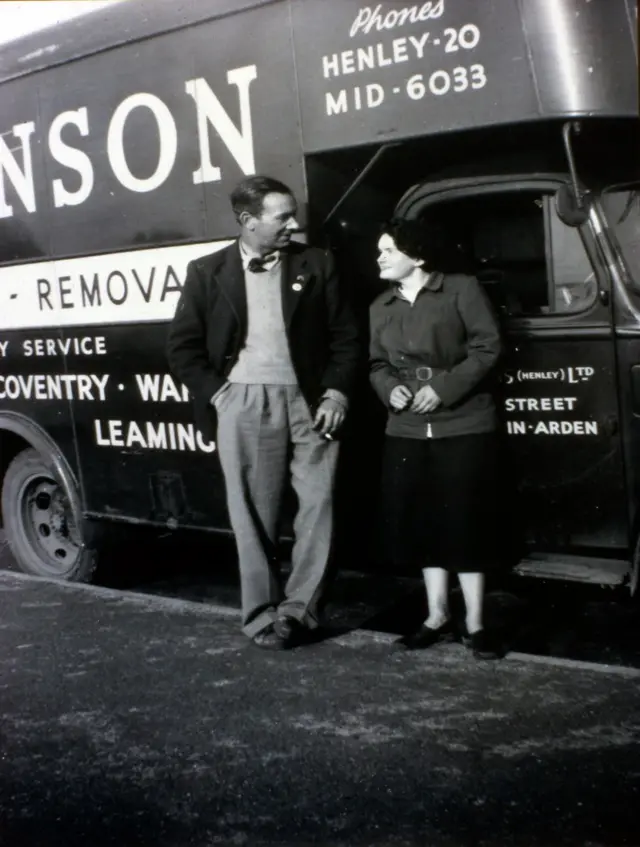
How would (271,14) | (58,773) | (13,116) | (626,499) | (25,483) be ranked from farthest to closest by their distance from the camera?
(25,483) → (13,116) → (271,14) → (626,499) → (58,773)

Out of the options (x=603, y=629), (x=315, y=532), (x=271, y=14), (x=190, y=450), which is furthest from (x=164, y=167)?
(x=603, y=629)

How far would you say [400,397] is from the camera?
15.5ft

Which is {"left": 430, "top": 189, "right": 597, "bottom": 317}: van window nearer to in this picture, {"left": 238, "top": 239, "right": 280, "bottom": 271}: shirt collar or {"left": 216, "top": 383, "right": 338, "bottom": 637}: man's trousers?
{"left": 238, "top": 239, "right": 280, "bottom": 271}: shirt collar

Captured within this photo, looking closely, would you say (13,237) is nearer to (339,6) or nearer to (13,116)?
(13,116)

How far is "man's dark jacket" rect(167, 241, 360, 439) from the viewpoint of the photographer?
4918mm

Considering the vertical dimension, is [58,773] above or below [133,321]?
below

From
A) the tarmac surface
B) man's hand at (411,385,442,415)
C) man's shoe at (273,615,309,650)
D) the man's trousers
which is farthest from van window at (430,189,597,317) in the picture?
man's shoe at (273,615,309,650)

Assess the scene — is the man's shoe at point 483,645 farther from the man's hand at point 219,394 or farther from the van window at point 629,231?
the van window at point 629,231

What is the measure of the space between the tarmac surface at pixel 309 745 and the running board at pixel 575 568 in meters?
0.37

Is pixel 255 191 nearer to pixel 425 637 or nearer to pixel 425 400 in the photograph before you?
pixel 425 400

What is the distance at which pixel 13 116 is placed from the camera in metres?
6.27

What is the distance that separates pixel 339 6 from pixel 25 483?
3498 millimetres

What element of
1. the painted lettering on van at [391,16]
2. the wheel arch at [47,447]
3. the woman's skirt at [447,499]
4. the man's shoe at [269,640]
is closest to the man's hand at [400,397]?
the woman's skirt at [447,499]

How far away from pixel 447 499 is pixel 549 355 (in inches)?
29.7
